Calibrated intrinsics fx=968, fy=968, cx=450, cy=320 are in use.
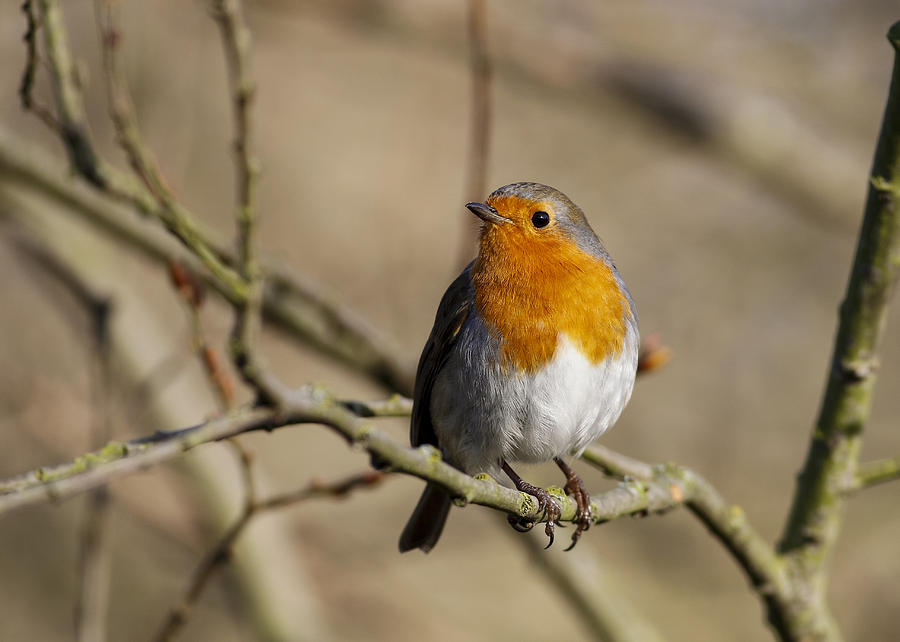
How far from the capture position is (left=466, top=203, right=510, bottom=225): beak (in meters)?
2.88

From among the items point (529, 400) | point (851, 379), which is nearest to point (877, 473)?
point (851, 379)

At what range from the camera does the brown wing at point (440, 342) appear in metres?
3.01

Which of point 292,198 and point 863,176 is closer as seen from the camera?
point 863,176

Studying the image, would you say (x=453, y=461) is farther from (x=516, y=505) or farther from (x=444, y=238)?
(x=444, y=238)

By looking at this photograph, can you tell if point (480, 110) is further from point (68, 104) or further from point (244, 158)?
point (244, 158)

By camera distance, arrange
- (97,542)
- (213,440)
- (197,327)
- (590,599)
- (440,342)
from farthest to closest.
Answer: (590,599)
(97,542)
(440,342)
(197,327)
(213,440)

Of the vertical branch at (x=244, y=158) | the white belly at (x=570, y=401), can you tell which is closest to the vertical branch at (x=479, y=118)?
the white belly at (x=570, y=401)

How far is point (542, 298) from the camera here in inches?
112

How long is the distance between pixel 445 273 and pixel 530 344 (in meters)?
4.58

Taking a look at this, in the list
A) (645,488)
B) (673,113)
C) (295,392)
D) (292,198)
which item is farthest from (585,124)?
(295,392)

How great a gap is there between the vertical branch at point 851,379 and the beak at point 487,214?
1.01 m

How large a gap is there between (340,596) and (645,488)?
3.25 m

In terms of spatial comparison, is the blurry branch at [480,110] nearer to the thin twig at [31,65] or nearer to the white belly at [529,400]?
the white belly at [529,400]

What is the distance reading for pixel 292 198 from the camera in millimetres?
8273
